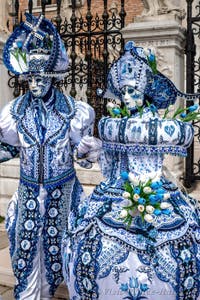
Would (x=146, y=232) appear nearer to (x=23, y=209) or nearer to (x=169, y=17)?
(x=23, y=209)

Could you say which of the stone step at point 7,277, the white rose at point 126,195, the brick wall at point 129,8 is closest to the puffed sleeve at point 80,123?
the white rose at point 126,195

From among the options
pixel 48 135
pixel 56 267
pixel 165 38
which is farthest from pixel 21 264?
pixel 165 38

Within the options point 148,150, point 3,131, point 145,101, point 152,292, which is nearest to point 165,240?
point 152,292

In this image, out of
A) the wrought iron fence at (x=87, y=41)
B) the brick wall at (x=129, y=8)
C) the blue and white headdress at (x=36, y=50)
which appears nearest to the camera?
the blue and white headdress at (x=36, y=50)

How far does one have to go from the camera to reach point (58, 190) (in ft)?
11.4

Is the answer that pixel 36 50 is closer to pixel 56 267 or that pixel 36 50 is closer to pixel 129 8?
pixel 56 267

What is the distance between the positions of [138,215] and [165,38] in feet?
10.4

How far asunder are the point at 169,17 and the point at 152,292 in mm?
3605

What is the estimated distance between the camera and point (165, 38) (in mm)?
5262

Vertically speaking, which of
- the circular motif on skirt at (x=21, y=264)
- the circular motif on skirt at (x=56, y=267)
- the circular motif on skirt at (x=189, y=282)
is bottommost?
the circular motif on skirt at (x=56, y=267)

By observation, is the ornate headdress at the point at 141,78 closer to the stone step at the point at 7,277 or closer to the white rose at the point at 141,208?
the white rose at the point at 141,208

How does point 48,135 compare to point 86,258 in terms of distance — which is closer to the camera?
point 86,258

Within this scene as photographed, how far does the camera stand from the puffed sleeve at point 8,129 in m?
3.51

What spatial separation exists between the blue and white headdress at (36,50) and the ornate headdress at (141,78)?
597mm
